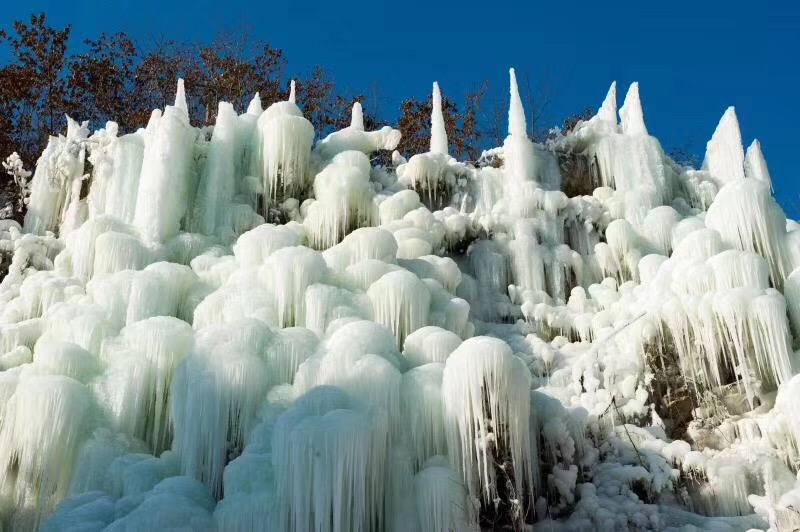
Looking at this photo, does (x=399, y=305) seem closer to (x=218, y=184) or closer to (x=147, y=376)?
(x=147, y=376)

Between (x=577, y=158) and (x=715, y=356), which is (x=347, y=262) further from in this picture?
(x=577, y=158)

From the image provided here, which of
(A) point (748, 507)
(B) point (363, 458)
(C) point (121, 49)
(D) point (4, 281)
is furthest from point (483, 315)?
(C) point (121, 49)

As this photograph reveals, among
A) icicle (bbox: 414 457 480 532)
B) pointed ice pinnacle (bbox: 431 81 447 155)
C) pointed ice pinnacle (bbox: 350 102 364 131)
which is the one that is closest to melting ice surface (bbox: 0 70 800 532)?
icicle (bbox: 414 457 480 532)

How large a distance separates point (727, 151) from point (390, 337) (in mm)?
8852

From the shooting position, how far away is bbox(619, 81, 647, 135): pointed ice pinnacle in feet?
45.0

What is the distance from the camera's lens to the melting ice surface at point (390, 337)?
21.5 ft

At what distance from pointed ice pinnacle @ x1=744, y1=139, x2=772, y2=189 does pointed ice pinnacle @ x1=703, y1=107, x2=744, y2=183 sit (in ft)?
1.83

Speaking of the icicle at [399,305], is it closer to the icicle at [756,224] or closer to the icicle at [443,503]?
the icicle at [443,503]

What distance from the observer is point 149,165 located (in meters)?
11.0

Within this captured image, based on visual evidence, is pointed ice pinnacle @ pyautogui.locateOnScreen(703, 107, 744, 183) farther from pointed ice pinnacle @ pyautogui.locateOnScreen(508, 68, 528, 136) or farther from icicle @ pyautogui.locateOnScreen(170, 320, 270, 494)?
icicle @ pyautogui.locateOnScreen(170, 320, 270, 494)

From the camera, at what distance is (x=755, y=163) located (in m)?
14.1

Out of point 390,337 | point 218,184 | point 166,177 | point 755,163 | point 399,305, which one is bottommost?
point 390,337

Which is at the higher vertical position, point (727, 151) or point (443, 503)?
point (727, 151)

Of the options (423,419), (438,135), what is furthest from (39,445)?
(438,135)
